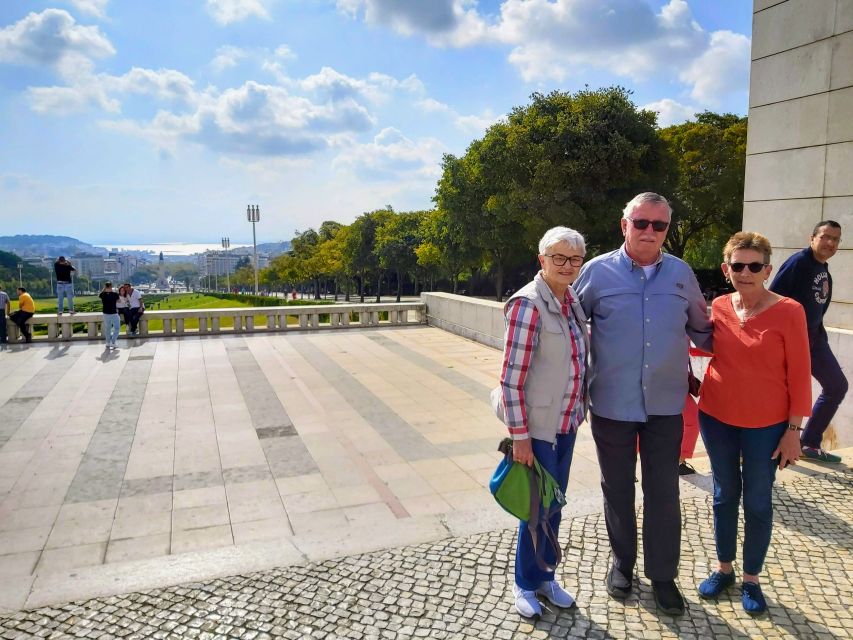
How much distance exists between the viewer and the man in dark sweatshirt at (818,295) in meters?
4.52

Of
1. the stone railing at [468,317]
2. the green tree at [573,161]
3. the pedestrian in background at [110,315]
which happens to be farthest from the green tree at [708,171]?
the pedestrian in background at [110,315]

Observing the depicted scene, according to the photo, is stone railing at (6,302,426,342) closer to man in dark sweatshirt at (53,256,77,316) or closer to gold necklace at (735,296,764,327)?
man in dark sweatshirt at (53,256,77,316)

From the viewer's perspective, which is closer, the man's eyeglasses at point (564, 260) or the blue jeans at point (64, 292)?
the man's eyeglasses at point (564, 260)

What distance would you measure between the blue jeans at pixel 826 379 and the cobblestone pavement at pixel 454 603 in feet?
4.42

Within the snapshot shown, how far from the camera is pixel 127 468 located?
5.79 m

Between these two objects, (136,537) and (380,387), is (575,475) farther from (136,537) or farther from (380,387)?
(380,387)

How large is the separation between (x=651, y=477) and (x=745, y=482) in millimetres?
490

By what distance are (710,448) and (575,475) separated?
7.00ft

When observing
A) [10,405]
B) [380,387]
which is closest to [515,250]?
[380,387]

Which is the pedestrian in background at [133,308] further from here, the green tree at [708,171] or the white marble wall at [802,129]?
the green tree at [708,171]

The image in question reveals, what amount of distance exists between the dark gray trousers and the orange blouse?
30 cm

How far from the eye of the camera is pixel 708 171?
100.0ft

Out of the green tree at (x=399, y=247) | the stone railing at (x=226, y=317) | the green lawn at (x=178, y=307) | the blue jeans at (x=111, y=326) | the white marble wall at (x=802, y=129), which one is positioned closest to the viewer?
the white marble wall at (x=802, y=129)

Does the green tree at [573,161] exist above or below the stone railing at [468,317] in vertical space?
above
